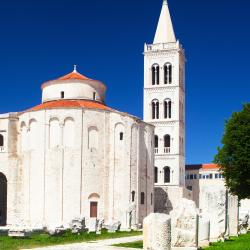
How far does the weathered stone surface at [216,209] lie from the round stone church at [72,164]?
22.7 metres

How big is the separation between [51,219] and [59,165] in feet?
14.7

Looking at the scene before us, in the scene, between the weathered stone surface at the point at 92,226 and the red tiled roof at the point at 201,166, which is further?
the red tiled roof at the point at 201,166

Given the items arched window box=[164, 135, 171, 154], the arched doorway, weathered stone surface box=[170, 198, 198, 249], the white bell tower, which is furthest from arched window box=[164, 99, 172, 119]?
weathered stone surface box=[170, 198, 198, 249]

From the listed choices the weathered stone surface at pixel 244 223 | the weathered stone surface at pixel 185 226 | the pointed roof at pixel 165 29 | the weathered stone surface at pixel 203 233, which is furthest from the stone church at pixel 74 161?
the weathered stone surface at pixel 185 226

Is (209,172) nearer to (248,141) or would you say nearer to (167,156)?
(167,156)

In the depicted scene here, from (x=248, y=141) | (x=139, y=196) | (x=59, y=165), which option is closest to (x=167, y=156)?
(x=139, y=196)

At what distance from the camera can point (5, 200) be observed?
5500 cm

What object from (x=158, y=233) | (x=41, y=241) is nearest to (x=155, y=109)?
(x=41, y=241)

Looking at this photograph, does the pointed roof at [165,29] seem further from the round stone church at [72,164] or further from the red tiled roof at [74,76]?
the round stone church at [72,164]

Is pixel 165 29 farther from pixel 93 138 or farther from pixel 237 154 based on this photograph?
pixel 237 154

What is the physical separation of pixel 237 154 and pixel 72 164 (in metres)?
14.7

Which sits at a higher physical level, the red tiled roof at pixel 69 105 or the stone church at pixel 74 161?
the red tiled roof at pixel 69 105

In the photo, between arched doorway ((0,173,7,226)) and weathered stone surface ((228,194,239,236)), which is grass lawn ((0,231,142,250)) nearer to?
weathered stone surface ((228,194,239,236))

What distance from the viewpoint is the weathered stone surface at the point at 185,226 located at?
61.5 feet
